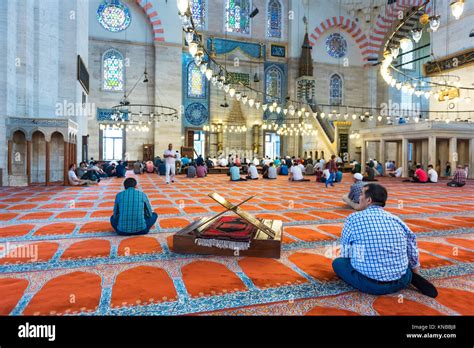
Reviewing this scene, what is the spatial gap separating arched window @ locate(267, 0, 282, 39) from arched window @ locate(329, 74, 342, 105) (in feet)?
12.3

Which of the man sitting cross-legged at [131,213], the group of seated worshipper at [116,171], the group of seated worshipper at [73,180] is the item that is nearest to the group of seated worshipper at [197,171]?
the group of seated worshipper at [116,171]

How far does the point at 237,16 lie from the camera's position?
1656cm

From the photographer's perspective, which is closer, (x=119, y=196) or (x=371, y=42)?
(x=119, y=196)

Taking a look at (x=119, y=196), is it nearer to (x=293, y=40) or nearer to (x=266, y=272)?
(x=266, y=272)

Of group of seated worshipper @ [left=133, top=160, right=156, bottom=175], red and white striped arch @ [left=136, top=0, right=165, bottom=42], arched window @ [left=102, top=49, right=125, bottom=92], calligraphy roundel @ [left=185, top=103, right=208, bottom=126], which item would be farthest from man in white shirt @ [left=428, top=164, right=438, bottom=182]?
arched window @ [left=102, top=49, right=125, bottom=92]

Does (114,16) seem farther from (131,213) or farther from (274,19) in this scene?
(131,213)

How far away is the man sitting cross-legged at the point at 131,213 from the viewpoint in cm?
306

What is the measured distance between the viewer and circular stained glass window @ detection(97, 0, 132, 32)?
47.6ft

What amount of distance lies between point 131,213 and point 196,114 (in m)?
13.1

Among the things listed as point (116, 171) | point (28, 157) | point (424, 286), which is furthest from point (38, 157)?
point (424, 286)

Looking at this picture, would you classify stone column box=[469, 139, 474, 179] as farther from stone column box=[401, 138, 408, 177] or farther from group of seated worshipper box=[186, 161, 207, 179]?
group of seated worshipper box=[186, 161, 207, 179]
